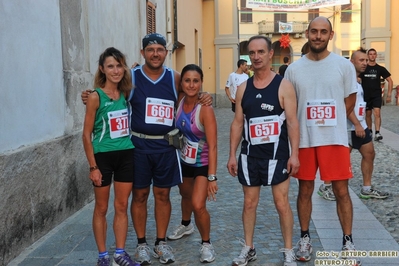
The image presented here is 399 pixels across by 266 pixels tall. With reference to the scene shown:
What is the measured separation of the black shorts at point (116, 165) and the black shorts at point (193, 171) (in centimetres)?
55

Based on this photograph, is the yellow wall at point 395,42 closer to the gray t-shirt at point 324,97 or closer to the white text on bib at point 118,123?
the gray t-shirt at point 324,97

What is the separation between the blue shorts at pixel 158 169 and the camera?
13.4 ft

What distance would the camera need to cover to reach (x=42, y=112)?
509 centimetres

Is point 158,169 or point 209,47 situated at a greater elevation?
point 209,47

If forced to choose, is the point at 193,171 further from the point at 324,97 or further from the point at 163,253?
the point at 324,97

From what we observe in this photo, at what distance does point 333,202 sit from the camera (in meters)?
6.20

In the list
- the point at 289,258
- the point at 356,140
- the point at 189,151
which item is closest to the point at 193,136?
the point at 189,151

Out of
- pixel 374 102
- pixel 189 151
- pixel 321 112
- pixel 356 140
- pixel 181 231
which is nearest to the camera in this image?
pixel 321 112

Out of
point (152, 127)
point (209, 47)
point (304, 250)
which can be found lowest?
point (304, 250)

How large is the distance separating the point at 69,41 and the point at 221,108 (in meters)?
18.3

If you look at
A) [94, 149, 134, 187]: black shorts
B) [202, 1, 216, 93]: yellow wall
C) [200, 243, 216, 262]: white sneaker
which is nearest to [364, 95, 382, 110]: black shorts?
[200, 243, 216, 262]: white sneaker

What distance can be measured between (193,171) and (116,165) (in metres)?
0.72

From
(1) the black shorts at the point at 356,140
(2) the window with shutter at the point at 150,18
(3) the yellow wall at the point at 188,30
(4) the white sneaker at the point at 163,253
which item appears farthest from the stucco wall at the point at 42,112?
(3) the yellow wall at the point at 188,30

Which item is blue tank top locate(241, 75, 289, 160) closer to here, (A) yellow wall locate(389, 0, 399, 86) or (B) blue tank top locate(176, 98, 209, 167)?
(B) blue tank top locate(176, 98, 209, 167)
